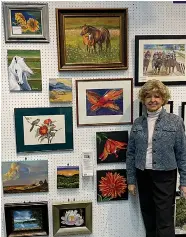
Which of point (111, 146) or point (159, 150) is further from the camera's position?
point (111, 146)

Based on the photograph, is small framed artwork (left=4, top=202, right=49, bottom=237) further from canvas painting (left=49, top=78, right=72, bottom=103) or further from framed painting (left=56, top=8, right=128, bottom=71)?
framed painting (left=56, top=8, right=128, bottom=71)

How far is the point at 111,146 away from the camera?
1.95 metres

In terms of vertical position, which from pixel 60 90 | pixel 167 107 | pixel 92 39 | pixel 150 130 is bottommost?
pixel 150 130

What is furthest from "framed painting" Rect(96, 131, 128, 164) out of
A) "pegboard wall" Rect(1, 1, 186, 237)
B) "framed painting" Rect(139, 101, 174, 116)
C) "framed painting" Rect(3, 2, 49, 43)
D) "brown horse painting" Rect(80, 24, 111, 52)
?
"framed painting" Rect(3, 2, 49, 43)

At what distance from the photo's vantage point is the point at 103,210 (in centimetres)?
202

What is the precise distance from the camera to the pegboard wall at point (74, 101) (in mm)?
1821

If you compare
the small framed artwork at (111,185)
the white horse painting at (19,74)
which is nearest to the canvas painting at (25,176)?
the small framed artwork at (111,185)

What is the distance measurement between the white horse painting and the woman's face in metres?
0.72

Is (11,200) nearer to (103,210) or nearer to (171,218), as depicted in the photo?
(103,210)

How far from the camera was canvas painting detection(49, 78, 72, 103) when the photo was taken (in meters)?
1.85

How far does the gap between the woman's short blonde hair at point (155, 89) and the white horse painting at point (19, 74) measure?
0.69 metres

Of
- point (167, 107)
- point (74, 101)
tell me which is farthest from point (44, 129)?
point (167, 107)

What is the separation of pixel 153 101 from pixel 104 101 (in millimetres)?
316

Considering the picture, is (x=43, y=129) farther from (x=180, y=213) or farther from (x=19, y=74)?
(x=180, y=213)
